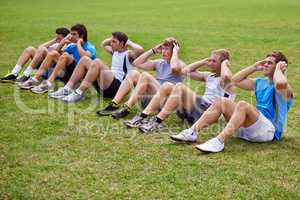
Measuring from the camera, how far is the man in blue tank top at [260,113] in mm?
6328

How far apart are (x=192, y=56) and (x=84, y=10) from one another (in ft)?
61.1

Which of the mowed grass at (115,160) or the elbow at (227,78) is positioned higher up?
the elbow at (227,78)

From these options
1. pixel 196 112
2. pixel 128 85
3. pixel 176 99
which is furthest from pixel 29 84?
pixel 196 112

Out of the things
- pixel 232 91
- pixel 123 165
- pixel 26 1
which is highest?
pixel 232 91

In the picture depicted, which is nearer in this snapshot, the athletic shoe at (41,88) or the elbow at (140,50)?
the elbow at (140,50)

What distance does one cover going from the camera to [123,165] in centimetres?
584

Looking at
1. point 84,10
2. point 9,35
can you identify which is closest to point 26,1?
point 84,10

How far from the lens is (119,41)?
9070 millimetres

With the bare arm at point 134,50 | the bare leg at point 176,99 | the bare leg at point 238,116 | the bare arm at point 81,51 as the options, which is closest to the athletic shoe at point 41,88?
the bare arm at point 81,51

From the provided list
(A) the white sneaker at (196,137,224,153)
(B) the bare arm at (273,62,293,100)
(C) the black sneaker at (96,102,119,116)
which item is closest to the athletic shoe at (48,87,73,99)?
(C) the black sneaker at (96,102,119,116)

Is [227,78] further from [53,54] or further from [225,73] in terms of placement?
[53,54]

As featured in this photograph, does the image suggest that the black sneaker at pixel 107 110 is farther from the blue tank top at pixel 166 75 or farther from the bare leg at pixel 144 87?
the blue tank top at pixel 166 75

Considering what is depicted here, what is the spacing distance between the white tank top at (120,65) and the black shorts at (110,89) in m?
0.13

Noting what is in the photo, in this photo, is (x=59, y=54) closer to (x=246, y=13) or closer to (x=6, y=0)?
(x=246, y=13)
